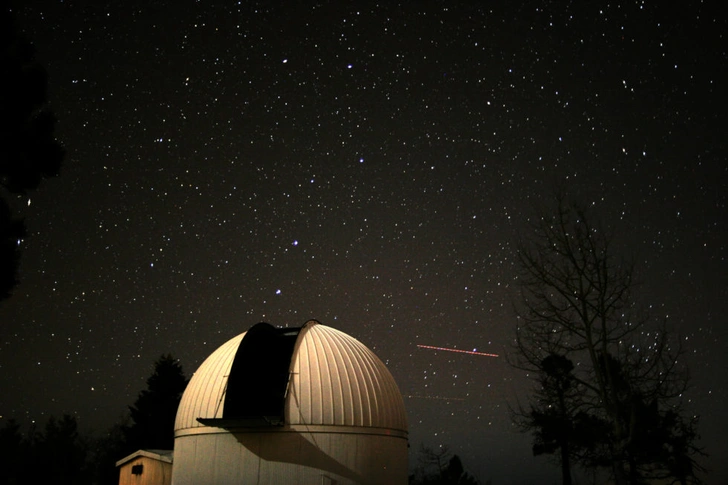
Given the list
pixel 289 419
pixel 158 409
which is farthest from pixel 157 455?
pixel 158 409

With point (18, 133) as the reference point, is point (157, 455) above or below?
below

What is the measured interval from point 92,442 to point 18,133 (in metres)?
55.3

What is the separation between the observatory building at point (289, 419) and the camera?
13125 millimetres

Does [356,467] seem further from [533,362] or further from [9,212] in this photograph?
[9,212]

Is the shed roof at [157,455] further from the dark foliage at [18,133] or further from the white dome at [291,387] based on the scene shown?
the dark foliage at [18,133]

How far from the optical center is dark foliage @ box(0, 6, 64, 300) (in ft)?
31.8

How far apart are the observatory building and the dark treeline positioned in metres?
18.7

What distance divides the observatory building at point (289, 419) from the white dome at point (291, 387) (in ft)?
0.07

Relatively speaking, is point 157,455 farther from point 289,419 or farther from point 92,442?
point 92,442

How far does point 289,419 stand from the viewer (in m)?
13.2

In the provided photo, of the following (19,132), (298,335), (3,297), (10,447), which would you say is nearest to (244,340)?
(298,335)

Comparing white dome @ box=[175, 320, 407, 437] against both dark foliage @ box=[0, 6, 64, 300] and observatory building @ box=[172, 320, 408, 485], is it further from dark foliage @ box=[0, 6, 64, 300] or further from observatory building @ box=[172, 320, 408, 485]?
dark foliage @ box=[0, 6, 64, 300]

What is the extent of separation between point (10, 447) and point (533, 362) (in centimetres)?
5056

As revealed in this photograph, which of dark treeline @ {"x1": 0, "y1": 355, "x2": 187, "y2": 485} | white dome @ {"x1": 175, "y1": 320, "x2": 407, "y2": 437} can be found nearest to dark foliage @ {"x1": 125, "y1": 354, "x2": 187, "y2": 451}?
dark treeline @ {"x1": 0, "y1": 355, "x2": 187, "y2": 485}
